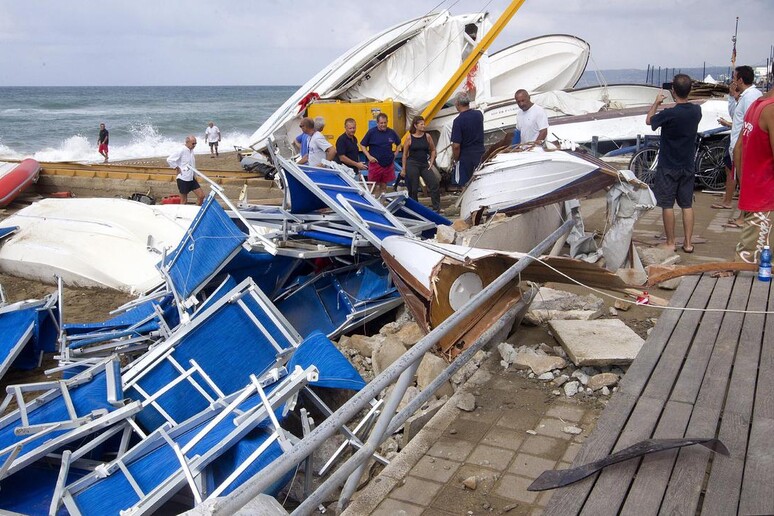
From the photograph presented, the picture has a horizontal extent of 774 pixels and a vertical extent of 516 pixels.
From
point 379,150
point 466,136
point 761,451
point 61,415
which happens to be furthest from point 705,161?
point 61,415

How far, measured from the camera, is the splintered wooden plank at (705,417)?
2.13m

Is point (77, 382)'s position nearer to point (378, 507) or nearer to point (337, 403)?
point (337, 403)

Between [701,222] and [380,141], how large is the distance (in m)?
4.48

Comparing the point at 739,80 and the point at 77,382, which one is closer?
the point at 77,382

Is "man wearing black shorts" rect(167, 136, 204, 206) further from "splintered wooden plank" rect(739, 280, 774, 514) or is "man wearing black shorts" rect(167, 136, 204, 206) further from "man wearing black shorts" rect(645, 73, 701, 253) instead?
"splintered wooden plank" rect(739, 280, 774, 514)

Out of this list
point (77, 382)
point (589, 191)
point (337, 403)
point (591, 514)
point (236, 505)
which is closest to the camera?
point (236, 505)

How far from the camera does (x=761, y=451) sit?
2.31 meters

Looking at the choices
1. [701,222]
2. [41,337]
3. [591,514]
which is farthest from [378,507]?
[701,222]

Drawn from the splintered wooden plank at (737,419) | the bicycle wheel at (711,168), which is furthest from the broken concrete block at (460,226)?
the bicycle wheel at (711,168)

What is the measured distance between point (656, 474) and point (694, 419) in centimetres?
43

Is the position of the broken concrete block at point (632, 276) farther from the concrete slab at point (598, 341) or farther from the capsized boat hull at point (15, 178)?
the capsized boat hull at point (15, 178)

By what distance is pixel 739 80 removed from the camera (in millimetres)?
7230

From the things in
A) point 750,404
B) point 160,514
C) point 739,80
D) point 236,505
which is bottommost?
point 160,514

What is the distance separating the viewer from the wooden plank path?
2127 millimetres
